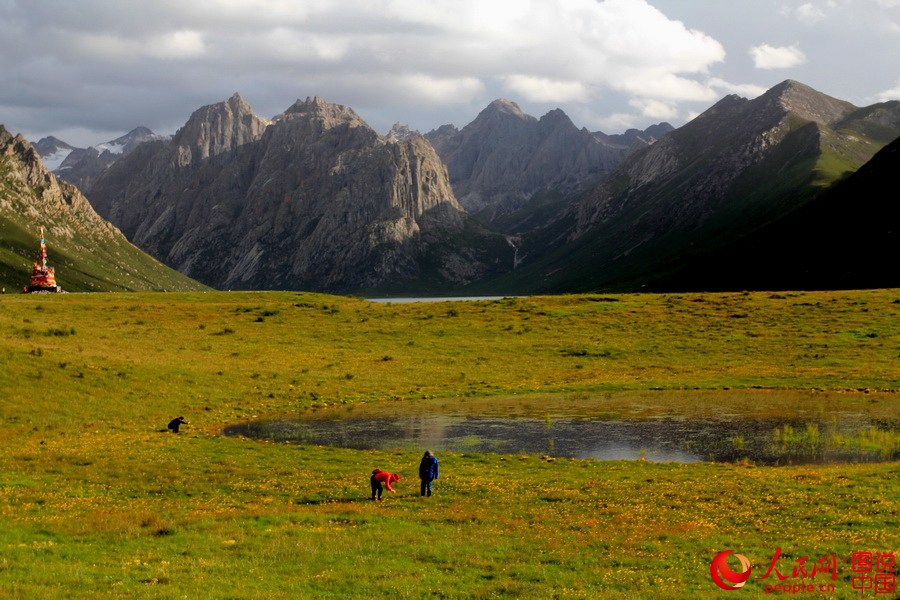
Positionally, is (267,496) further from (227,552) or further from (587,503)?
(587,503)

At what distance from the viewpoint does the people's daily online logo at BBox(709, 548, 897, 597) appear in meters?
20.0

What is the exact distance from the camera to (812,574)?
21078mm

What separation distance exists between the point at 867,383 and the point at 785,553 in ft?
163

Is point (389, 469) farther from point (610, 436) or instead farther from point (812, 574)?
point (812, 574)

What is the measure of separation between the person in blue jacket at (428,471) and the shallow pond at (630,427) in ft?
39.3

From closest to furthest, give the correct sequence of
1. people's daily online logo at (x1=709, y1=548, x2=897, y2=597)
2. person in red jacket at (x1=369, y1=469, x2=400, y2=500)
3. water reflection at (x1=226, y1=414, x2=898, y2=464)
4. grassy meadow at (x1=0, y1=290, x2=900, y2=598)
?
people's daily online logo at (x1=709, y1=548, x2=897, y2=597) → grassy meadow at (x1=0, y1=290, x2=900, y2=598) → person in red jacket at (x1=369, y1=469, x2=400, y2=500) → water reflection at (x1=226, y1=414, x2=898, y2=464)

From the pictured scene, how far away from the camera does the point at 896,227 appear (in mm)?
192625

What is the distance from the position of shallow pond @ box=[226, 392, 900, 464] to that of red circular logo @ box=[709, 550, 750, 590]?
19629mm

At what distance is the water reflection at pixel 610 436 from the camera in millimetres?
42312

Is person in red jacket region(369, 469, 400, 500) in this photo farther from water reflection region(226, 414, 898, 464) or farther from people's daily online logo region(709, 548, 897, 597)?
people's daily online logo region(709, 548, 897, 597)

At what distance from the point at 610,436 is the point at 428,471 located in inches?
783

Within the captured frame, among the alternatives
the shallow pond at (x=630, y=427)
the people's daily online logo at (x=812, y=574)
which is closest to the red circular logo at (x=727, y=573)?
the people's daily online logo at (x=812, y=574)

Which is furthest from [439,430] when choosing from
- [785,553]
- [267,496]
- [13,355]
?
[13,355]

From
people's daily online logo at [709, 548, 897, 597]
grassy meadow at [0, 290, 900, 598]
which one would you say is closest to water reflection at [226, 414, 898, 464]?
grassy meadow at [0, 290, 900, 598]
